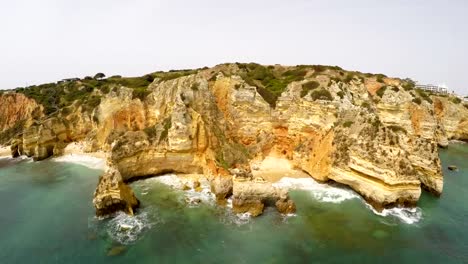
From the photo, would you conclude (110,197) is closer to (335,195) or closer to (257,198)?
(257,198)

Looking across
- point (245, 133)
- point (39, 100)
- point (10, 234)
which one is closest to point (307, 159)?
point (245, 133)

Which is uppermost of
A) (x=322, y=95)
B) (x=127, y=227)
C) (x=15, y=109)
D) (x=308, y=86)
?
(x=308, y=86)

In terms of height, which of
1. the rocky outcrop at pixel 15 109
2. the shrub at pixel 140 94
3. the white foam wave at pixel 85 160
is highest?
the shrub at pixel 140 94

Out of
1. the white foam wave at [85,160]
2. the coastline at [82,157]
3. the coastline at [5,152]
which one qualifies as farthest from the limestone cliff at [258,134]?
the coastline at [5,152]

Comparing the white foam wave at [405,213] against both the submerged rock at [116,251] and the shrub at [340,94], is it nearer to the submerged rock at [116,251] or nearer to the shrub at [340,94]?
the shrub at [340,94]

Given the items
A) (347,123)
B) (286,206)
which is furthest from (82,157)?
(347,123)

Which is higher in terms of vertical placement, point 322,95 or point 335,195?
point 322,95

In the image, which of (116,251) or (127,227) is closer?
(116,251)
